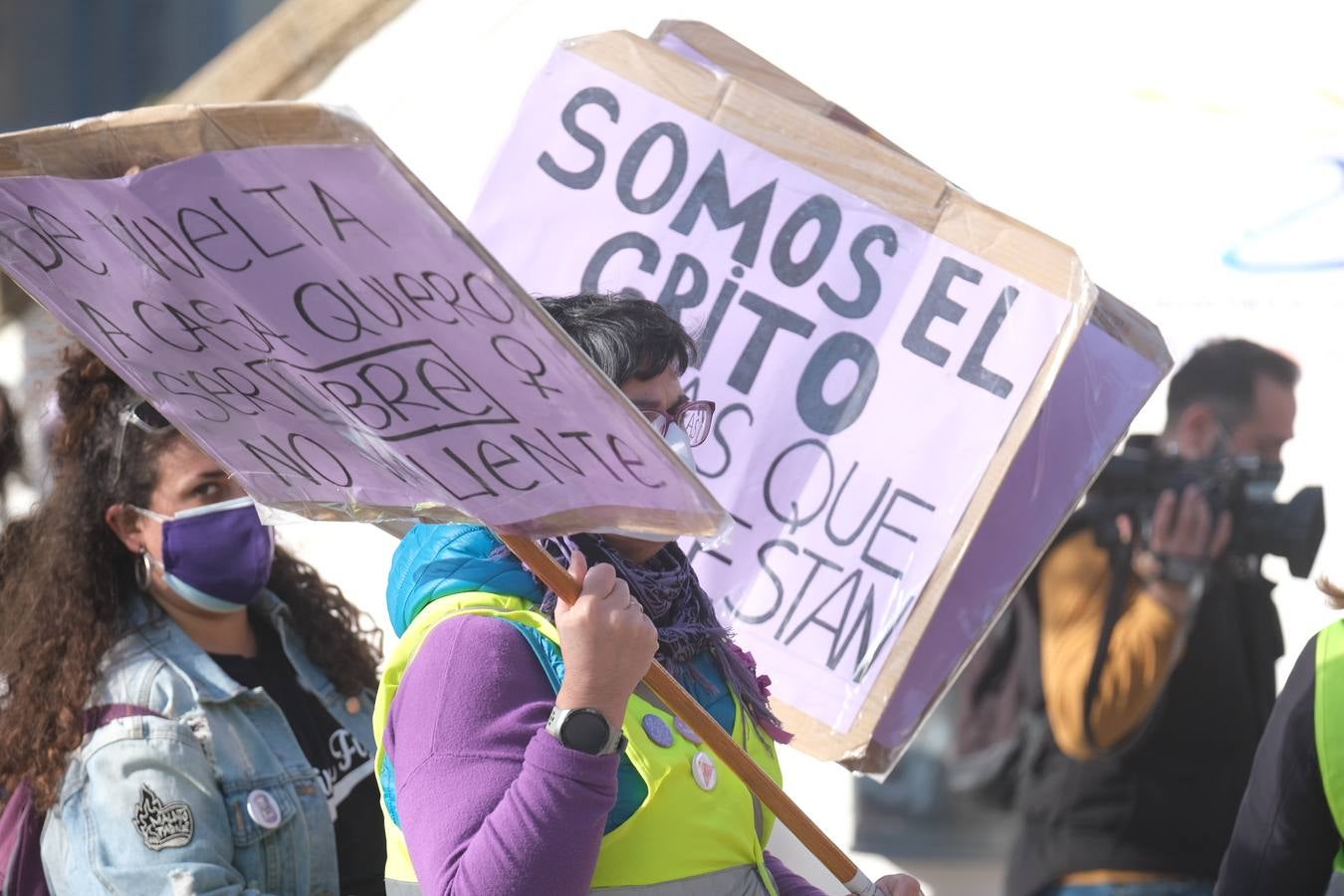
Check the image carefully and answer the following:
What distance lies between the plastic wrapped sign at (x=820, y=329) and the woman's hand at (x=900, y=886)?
0.41 m

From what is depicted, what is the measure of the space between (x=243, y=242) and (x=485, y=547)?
426 mm

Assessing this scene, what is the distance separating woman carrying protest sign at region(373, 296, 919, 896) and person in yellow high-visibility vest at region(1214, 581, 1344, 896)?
2.88 feet

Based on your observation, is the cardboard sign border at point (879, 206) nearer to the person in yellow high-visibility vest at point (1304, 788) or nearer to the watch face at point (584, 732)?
the person in yellow high-visibility vest at point (1304, 788)

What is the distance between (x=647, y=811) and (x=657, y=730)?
93 millimetres

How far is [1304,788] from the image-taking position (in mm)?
2273

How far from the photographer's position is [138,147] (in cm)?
135

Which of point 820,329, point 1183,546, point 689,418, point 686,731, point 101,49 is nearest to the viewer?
point 686,731

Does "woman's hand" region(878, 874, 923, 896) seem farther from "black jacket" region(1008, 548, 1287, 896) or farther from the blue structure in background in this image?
the blue structure in background

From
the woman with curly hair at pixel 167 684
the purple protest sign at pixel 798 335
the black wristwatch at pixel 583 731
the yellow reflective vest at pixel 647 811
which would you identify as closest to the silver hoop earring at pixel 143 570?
the woman with curly hair at pixel 167 684

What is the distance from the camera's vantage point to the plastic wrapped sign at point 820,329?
2.31 meters

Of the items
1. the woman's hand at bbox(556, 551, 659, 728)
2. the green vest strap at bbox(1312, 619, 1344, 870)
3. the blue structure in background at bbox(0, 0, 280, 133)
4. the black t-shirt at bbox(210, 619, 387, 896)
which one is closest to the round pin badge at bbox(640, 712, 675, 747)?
the woman's hand at bbox(556, 551, 659, 728)

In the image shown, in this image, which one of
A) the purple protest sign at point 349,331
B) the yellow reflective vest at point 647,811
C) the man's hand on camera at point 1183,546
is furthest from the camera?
the man's hand on camera at point 1183,546

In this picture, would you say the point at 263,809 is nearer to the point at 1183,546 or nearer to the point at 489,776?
the point at 489,776

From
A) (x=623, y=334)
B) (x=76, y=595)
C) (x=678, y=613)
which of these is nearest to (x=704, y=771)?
(x=678, y=613)
